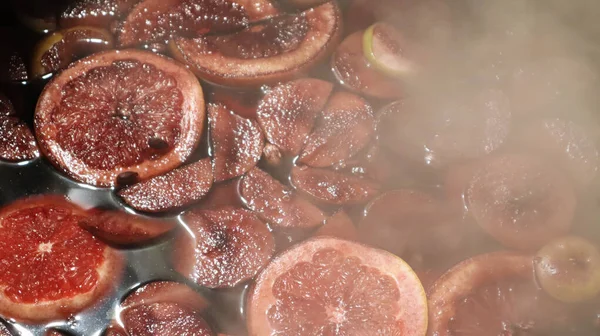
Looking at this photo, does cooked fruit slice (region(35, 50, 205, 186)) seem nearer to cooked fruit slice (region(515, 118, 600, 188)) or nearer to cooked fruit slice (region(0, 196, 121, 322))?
cooked fruit slice (region(0, 196, 121, 322))

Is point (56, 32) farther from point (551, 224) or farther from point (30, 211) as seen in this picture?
point (551, 224)

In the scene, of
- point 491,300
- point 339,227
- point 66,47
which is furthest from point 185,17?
point 491,300

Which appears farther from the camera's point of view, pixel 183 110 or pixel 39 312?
pixel 183 110

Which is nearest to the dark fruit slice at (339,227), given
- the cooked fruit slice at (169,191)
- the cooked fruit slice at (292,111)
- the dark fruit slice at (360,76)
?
the cooked fruit slice at (292,111)

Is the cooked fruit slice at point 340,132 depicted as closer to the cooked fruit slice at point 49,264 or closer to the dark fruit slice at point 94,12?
the cooked fruit slice at point 49,264

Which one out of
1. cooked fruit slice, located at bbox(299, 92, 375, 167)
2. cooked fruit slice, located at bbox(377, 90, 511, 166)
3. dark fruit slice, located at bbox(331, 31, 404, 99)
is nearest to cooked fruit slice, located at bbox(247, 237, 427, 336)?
cooked fruit slice, located at bbox(299, 92, 375, 167)

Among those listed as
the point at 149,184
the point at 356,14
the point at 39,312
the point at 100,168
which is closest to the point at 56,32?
the point at 100,168
